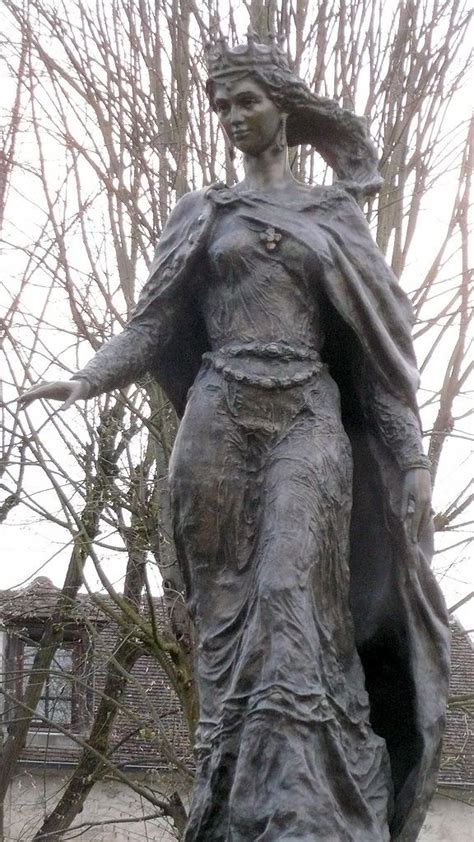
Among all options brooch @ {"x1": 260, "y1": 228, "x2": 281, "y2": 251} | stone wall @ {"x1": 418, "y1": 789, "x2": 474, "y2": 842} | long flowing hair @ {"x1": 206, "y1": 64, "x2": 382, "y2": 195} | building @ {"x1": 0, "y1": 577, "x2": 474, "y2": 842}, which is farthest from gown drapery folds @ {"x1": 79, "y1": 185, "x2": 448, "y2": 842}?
stone wall @ {"x1": 418, "y1": 789, "x2": 474, "y2": 842}

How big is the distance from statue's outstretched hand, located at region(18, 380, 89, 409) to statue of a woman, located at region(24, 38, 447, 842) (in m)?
0.01

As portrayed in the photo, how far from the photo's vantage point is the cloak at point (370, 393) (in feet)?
18.1

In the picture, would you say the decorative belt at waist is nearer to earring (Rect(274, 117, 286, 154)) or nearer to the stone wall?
earring (Rect(274, 117, 286, 154))

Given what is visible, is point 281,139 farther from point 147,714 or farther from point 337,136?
point 147,714

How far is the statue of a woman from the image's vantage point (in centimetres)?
516

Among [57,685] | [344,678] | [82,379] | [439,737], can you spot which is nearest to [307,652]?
[344,678]

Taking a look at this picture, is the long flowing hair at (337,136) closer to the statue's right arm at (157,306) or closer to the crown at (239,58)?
the crown at (239,58)

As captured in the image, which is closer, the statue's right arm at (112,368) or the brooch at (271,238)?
the statue's right arm at (112,368)

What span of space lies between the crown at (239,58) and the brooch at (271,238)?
20.7 inches

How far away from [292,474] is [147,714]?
12358 mm

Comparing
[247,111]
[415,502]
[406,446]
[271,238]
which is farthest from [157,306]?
[415,502]

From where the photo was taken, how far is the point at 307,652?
516 cm

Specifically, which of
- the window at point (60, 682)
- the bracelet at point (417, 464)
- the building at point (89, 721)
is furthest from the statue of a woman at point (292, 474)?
the window at point (60, 682)

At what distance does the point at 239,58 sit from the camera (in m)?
5.67
